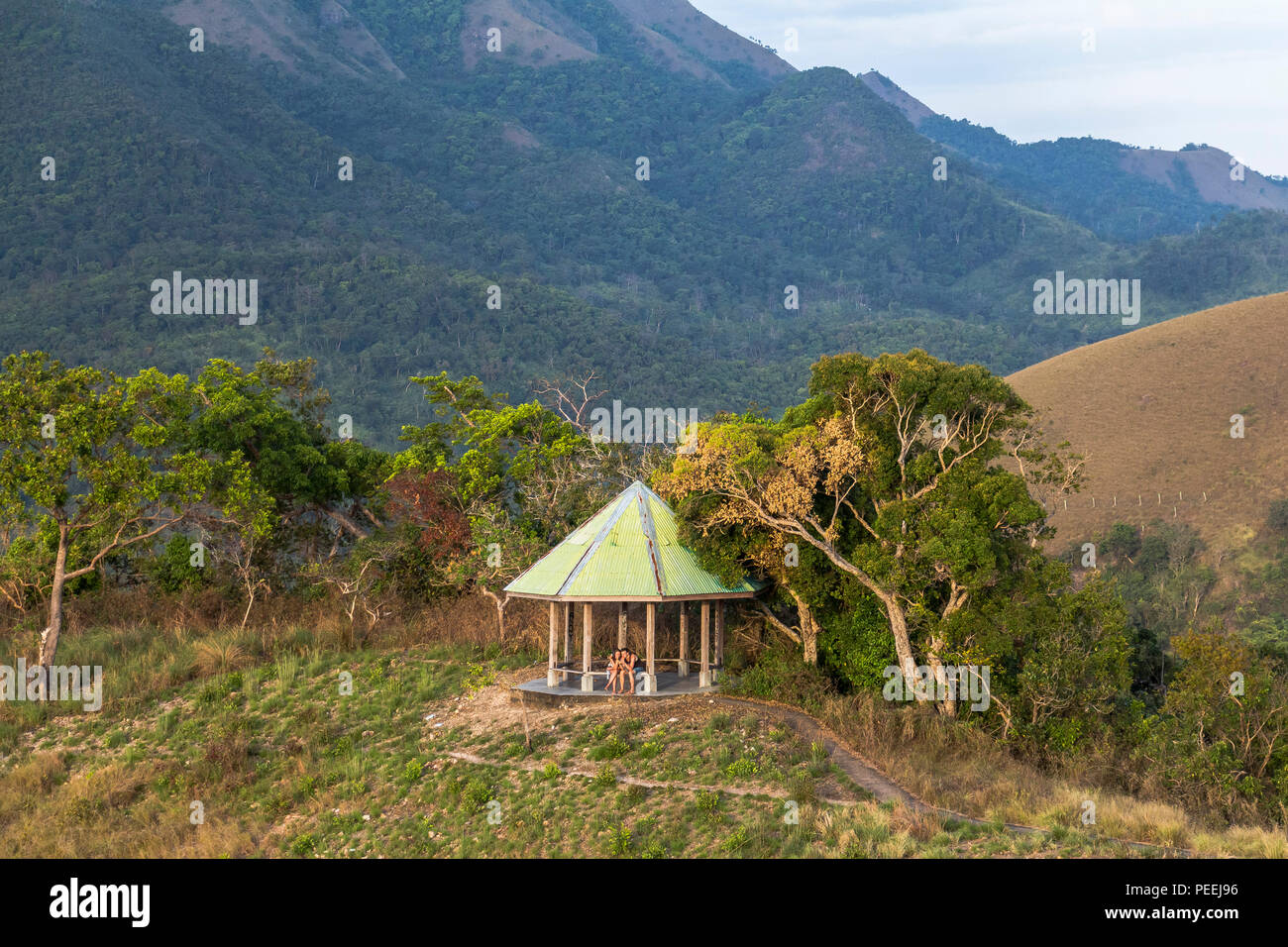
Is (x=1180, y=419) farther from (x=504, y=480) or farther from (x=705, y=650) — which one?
(x=705, y=650)

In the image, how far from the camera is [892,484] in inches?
908

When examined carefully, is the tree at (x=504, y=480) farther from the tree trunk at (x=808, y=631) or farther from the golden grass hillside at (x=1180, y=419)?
the golden grass hillside at (x=1180, y=419)

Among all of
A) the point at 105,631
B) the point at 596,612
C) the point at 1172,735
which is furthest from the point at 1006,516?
the point at 105,631

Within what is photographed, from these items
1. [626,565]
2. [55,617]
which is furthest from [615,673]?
[55,617]

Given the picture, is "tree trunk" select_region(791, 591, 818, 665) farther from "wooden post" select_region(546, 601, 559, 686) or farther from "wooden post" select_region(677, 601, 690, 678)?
"wooden post" select_region(546, 601, 559, 686)

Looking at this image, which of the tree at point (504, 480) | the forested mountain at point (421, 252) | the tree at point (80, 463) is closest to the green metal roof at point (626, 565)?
the tree at point (504, 480)

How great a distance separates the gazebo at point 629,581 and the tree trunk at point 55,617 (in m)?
10.9

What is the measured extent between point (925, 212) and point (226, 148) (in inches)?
4427

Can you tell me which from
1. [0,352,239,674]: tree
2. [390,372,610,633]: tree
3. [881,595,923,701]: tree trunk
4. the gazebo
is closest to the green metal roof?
the gazebo

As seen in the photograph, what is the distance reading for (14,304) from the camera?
303 ft

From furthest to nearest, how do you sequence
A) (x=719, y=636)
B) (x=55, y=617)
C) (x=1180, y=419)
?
(x=1180, y=419) → (x=55, y=617) → (x=719, y=636)

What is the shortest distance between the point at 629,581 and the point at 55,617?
13.5 meters

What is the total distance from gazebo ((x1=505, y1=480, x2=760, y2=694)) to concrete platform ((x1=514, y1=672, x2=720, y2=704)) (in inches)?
4.4

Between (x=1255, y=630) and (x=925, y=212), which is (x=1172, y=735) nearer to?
(x=1255, y=630)
